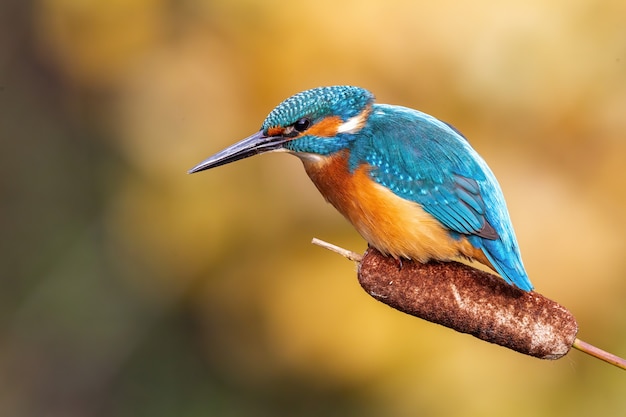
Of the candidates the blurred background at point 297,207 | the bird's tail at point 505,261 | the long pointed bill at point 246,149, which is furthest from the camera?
the blurred background at point 297,207

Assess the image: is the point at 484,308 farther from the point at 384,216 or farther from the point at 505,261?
the point at 384,216

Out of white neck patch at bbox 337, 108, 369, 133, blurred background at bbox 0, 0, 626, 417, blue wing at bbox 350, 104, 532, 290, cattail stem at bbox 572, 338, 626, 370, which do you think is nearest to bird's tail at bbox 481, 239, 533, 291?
blue wing at bbox 350, 104, 532, 290

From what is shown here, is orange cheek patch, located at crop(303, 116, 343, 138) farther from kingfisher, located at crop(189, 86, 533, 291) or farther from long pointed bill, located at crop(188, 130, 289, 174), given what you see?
long pointed bill, located at crop(188, 130, 289, 174)

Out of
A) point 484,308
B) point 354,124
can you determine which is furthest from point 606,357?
point 354,124

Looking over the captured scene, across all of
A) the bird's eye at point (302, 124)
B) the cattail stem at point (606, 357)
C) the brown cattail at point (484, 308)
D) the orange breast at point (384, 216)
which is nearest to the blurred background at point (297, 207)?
the orange breast at point (384, 216)

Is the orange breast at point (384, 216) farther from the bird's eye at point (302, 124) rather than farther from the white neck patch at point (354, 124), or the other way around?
the bird's eye at point (302, 124)

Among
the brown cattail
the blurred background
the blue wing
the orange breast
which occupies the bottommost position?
the blurred background
